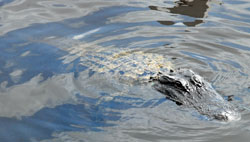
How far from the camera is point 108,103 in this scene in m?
5.74

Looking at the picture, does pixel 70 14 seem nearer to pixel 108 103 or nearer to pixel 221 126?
pixel 108 103

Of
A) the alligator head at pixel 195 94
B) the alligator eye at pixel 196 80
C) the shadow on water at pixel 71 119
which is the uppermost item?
the alligator eye at pixel 196 80

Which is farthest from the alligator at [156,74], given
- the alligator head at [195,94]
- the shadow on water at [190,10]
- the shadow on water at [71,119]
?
the shadow on water at [190,10]

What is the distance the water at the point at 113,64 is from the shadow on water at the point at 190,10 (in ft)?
0.09

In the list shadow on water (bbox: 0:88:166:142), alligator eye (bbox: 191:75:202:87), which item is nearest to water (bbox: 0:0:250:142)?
shadow on water (bbox: 0:88:166:142)

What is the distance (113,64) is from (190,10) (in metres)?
4.01

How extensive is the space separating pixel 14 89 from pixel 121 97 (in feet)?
6.52

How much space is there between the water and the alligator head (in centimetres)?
13

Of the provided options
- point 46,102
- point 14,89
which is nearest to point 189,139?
point 46,102

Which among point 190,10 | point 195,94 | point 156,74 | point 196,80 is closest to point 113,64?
point 156,74

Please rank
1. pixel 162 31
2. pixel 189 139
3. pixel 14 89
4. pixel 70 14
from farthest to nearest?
pixel 70 14
pixel 162 31
pixel 14 89
pixel 189 139

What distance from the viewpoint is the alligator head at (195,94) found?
16.9 ft

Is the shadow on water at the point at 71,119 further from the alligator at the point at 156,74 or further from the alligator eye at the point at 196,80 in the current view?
the alligator eye at the point at 196,80

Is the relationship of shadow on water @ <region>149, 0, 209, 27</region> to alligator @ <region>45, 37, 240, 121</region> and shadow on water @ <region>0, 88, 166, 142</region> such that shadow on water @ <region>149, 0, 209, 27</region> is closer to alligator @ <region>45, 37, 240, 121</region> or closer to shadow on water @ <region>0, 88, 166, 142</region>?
alligator @ <region>45, 37, 240, 121</region>
